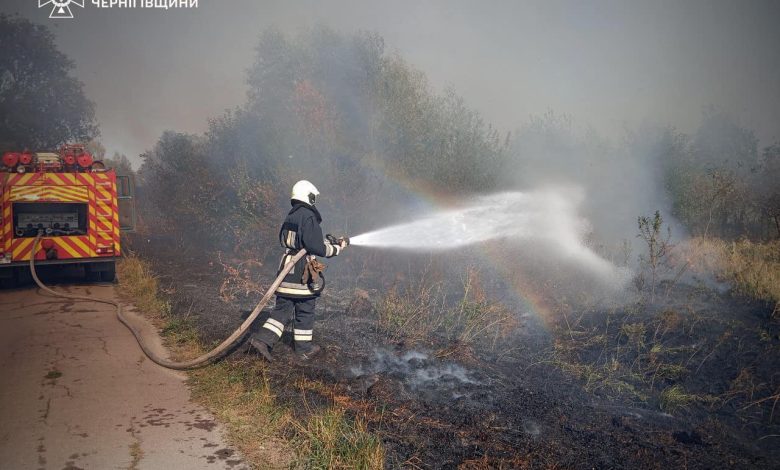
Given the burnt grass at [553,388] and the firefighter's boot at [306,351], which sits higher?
the firefighter's boot at [306,351]

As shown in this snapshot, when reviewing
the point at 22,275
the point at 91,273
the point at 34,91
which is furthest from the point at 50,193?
the point at 34,91

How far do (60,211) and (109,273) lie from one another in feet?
5.50

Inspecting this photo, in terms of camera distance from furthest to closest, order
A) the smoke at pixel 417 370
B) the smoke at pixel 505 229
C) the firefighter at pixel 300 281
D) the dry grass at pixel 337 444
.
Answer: the smoke at pixel 505 229
the firefighter at pixel 300 281
the smoke at pixel 417 370
the dry grass at pixel 337 444

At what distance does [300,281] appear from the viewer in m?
5.71

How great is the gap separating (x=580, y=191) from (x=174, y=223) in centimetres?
1427

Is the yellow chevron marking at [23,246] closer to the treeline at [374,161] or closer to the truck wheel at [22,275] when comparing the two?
the truck wheel at [22,275]

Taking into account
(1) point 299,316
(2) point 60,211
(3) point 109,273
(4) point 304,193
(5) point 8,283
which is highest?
(2) point 60,211

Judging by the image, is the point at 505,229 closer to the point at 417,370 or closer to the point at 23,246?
the point at 417,370

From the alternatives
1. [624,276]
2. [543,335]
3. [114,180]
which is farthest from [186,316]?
[624,276]

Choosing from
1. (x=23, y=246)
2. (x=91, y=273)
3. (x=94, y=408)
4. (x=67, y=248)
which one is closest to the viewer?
(x=94, y=408)

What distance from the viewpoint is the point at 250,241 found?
1234 cm

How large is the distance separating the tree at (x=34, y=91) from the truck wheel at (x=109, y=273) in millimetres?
17472

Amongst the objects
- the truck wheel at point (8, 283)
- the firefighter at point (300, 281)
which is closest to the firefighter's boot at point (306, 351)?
the firefighter at point (300, 281)

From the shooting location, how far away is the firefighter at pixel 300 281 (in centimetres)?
562
